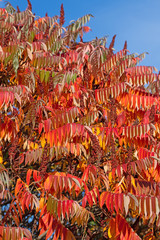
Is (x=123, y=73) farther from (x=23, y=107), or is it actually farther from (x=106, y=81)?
(x=23, y=107)

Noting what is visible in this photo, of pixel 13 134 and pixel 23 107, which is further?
pixel 23 107

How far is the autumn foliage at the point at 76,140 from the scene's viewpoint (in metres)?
3.55

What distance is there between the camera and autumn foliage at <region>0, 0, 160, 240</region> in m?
3.55

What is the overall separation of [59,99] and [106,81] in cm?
80

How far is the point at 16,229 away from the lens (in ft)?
11.1

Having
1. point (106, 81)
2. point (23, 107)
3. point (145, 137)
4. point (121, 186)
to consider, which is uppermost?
point (106, 81)

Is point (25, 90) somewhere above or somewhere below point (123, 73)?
below

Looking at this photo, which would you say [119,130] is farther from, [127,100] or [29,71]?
[29,71]

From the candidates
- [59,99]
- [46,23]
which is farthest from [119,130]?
[46,23]

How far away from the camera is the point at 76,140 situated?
4.41 m

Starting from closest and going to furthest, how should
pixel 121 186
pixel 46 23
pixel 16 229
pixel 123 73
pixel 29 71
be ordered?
pixel 16 229 → pixel 121 186 → pixel 29 71 → pixel 123 73 → pixel 46 23

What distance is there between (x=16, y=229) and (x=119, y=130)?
177 centimetres

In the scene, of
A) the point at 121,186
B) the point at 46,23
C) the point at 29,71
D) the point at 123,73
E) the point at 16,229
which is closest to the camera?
the point at 16,229

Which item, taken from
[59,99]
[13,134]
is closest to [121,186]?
[13,134]
